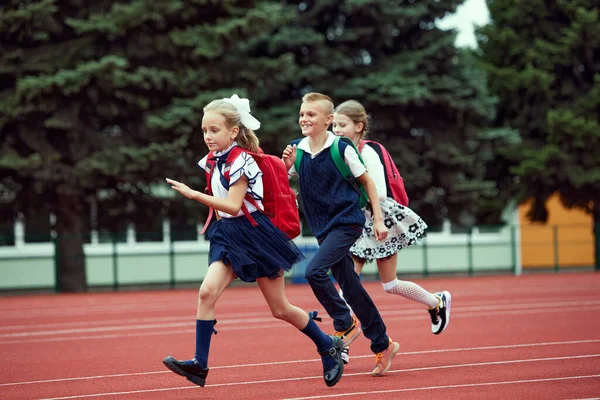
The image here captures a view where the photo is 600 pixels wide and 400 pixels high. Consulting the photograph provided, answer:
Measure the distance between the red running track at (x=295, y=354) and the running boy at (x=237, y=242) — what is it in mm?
364

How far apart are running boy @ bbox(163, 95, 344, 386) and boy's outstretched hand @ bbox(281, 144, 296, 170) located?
1.84 feet

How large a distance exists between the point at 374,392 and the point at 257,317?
8117 millimetres

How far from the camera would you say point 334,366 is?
22.3 feet

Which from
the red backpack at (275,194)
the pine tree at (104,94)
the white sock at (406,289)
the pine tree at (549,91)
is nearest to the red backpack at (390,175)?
the white sock at (406,289)

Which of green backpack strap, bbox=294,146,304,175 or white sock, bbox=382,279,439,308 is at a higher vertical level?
green backpack strap, bbox=294,146,304,175

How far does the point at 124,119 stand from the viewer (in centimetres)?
2550

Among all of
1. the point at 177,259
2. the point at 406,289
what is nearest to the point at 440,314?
the point at 406,289

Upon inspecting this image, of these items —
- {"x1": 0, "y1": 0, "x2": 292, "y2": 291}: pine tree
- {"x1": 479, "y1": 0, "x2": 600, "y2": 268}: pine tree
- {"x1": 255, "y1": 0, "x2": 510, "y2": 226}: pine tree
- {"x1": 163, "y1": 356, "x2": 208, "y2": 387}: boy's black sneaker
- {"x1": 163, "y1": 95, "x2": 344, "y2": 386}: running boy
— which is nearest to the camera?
{"x1": 163, "y1": 356, "x2": 208, "y2": 387}: boy's black sneaker

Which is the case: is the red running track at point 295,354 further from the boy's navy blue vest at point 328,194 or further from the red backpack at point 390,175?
the red backpack at point 390,175

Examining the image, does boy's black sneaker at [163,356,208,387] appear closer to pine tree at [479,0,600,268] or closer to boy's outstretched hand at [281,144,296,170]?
boy's outstretched hand at [281,144,296,170]

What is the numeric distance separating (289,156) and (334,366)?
1.58 meters

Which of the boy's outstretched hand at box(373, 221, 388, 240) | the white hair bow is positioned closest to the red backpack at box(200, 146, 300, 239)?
the white hair bow

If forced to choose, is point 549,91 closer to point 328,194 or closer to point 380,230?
point 328,194

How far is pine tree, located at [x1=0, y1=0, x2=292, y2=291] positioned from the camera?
76.6 ft
